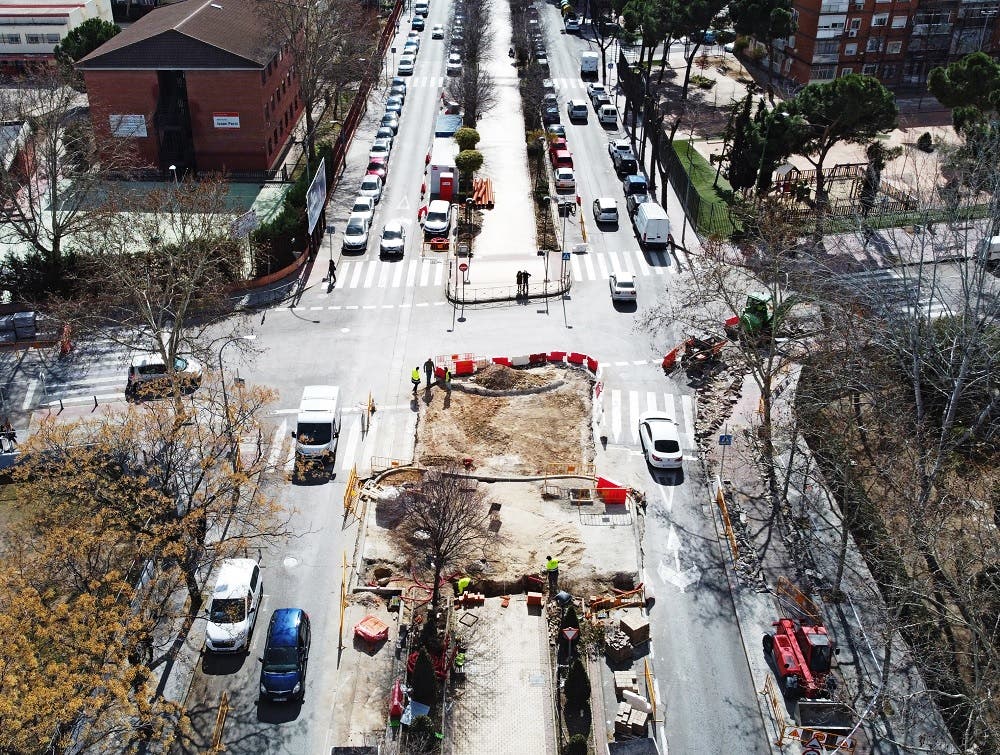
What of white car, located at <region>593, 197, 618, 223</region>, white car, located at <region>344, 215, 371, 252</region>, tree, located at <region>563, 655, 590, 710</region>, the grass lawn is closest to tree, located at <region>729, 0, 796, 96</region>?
the grass lawn

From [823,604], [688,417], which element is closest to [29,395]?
[688,417]

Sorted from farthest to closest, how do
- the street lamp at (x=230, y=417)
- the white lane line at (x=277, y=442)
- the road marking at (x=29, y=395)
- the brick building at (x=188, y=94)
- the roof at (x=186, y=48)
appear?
1. the brick building at (x=188, y=94)
2. the roof at (x=186, y=48)
3. the road marking at (x=29, y=395)
4. the white lane line at (x=277, y=442)
5. the street lamp at (x=230, y=417)

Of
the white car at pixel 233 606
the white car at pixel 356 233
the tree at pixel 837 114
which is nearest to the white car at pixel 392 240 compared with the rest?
the white car at pixel 356 233

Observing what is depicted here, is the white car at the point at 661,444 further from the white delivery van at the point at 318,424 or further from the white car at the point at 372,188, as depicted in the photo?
the white car at the point at 372,188

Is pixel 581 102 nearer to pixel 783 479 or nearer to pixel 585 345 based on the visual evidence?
pixel 585 345

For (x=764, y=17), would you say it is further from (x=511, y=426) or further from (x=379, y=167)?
(x=511, y=426)

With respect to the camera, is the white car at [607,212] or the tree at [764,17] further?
the tree at [764,17]
